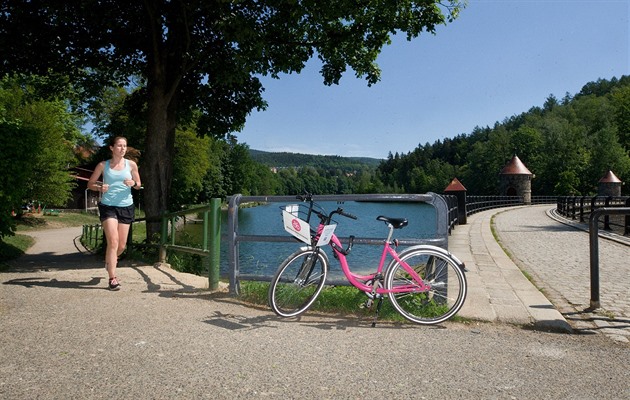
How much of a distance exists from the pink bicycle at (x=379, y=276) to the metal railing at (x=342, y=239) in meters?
0.18

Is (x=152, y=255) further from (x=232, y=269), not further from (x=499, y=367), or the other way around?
(x=499, y=367)

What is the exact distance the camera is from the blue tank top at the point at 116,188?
5.99m

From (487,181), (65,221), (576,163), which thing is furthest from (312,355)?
(487,181)

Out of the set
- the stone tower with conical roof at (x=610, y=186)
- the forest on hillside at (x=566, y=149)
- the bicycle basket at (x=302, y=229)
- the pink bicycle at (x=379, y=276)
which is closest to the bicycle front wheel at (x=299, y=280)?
the pink bicycle at (x=379, y=276)

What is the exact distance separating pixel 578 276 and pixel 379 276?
476cm

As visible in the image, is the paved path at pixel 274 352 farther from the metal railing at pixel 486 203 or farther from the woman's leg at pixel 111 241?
the metal railing at pixel 486 203

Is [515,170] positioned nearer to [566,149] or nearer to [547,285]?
[566,149]

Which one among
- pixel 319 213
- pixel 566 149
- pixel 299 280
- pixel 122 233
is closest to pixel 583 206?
pixel 319 213

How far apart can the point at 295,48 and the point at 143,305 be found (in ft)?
26.9

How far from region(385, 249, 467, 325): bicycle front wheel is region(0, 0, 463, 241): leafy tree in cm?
636

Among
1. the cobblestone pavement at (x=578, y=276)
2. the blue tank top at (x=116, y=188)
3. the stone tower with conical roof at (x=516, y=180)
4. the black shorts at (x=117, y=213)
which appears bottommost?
the cobblestone pavement at (x=578, y=276)

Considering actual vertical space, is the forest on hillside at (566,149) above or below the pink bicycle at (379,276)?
above

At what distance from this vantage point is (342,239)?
16.8ft

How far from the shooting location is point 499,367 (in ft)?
11.1
